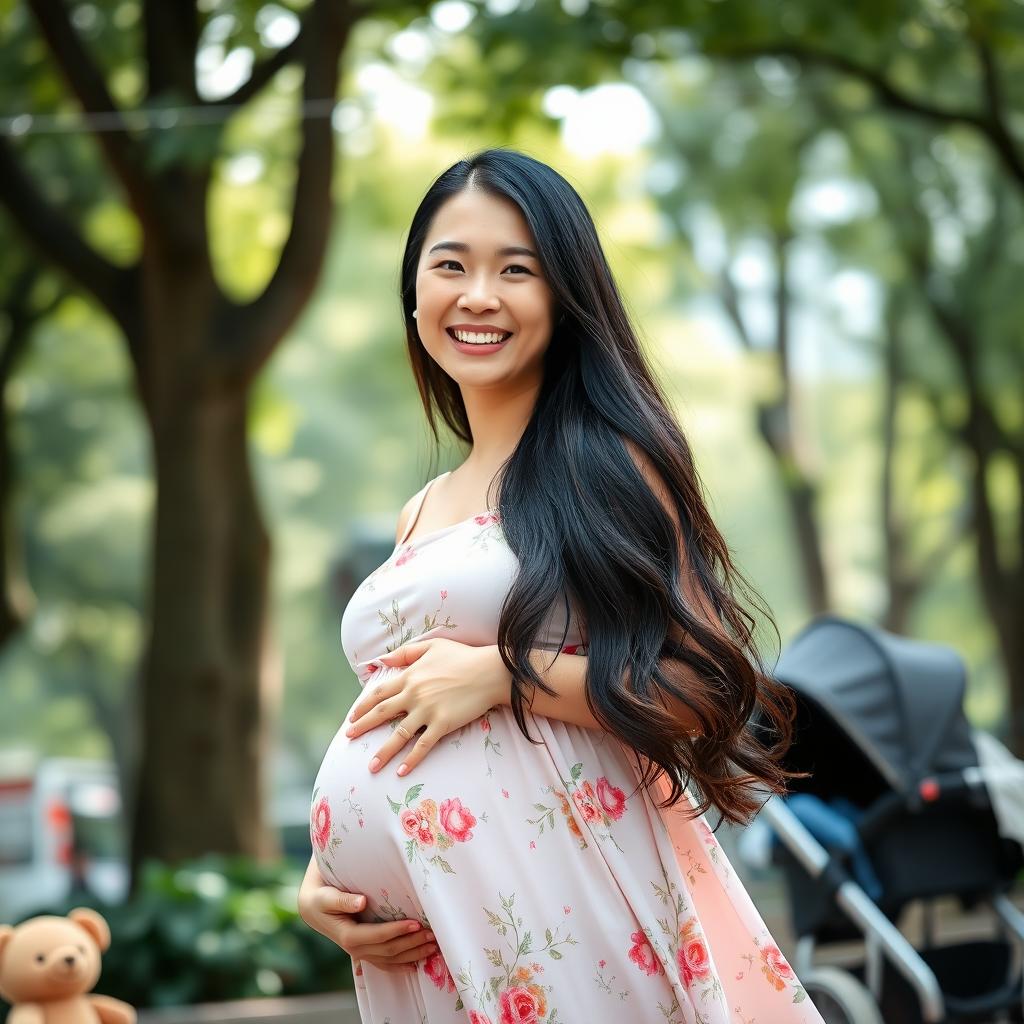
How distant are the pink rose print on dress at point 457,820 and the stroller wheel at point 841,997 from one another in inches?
87.5

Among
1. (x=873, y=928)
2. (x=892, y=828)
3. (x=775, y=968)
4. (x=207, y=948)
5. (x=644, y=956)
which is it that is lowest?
(x=207, y=948)

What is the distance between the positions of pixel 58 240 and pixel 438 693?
5796 millimetres

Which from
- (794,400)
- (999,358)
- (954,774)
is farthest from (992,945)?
(794,400)

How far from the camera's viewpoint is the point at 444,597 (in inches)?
80.8

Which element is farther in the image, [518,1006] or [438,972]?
[438,972]

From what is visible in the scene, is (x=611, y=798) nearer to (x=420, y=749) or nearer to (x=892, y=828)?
(x=420, y=749)

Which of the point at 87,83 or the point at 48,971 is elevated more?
the point at 87,83

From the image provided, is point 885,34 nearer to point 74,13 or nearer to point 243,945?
point 74,13

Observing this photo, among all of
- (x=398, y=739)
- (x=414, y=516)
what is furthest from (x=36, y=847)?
(x=398, y=739)

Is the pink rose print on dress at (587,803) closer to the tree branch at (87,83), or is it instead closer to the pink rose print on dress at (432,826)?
the pink rose print on dress at (432,826)

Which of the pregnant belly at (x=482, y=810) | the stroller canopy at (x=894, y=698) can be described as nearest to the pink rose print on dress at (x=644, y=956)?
the pregnant belly at (x=482, y=810)

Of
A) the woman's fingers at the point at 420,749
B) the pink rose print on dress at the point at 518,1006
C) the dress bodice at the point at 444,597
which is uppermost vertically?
the dress bodice at the point at 444,597

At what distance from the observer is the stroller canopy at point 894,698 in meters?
4.16

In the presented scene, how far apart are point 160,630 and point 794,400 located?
9934 mm
